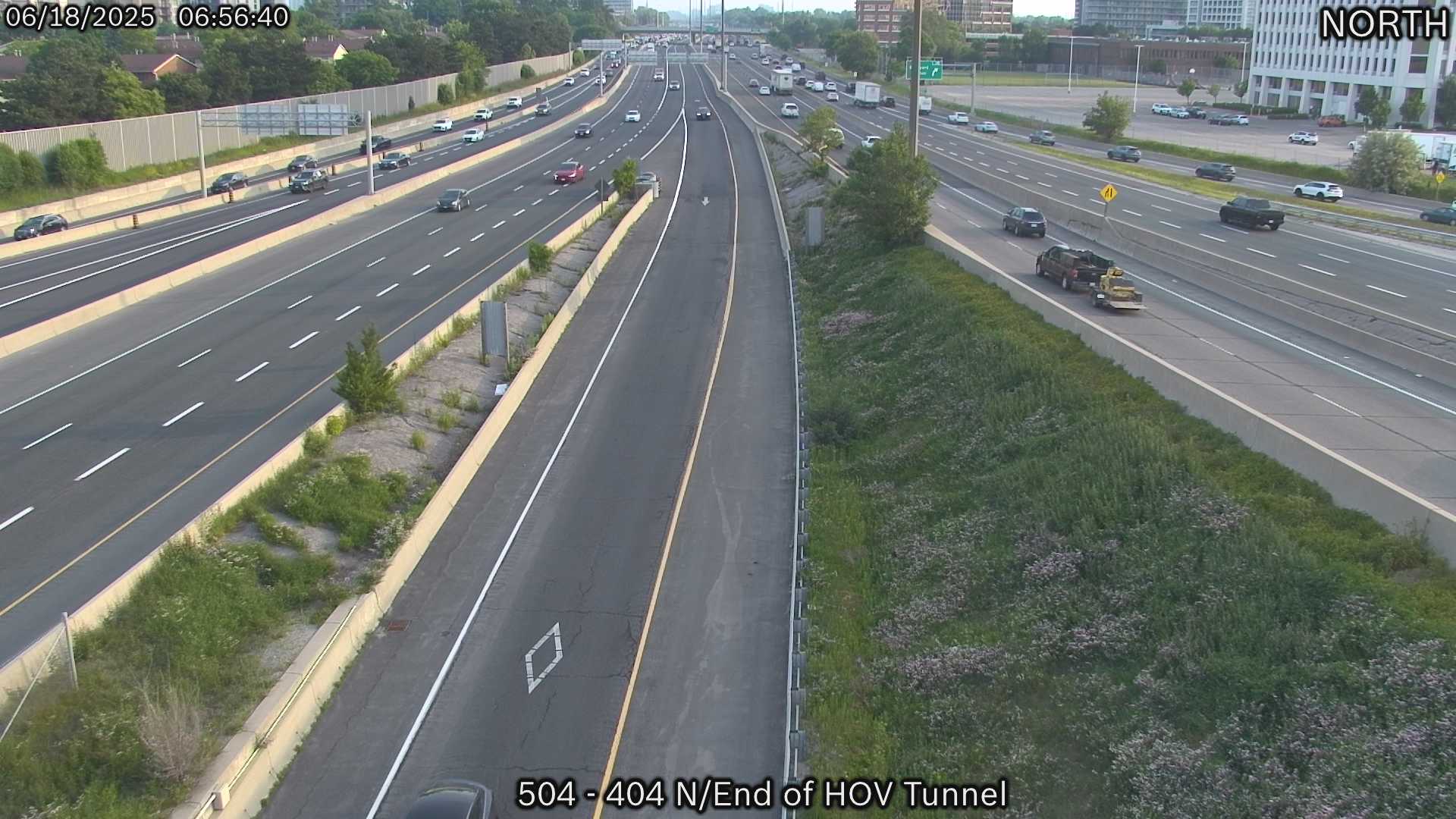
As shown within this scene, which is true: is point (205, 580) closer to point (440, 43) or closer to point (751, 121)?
point (751, 121)

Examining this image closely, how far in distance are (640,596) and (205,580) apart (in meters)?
7.02

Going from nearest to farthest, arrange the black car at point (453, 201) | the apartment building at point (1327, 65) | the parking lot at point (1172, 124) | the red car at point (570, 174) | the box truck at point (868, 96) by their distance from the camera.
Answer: the black car at point (453, 201) → the red car at point (570, 174) → the parking lot at point (1172, 124) → the apartment building at point (1327, 65) → the box truck at point (868, 96)

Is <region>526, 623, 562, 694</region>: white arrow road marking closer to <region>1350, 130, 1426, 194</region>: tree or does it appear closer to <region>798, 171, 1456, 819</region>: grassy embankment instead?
<region>798, 171, 1456, 819</region>: grassy embankment

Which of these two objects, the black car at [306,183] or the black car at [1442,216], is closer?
the black car at [1442,216]

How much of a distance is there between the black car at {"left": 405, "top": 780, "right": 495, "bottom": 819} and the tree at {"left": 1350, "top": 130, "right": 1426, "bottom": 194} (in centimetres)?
7537

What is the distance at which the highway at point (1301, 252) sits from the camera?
36.5m

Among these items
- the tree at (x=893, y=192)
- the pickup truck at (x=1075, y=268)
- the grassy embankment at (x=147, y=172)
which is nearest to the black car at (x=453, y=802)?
the pickup truck at (x=1075, y=268)

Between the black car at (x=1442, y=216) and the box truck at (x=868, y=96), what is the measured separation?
2824 inches

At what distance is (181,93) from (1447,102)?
112 metres

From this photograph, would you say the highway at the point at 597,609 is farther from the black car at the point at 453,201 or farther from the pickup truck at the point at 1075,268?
the black car at the point at 453,201

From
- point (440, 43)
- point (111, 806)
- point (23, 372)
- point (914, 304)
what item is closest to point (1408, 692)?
point (111, 806)

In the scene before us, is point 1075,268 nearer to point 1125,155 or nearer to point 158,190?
point 1125,155

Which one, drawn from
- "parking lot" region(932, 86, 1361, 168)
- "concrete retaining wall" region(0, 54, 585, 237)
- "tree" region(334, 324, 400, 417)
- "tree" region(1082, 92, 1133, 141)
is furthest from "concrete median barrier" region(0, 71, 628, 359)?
"parking lot" region(932, 86, 1361, 168)

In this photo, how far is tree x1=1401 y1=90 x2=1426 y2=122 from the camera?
11512cm
